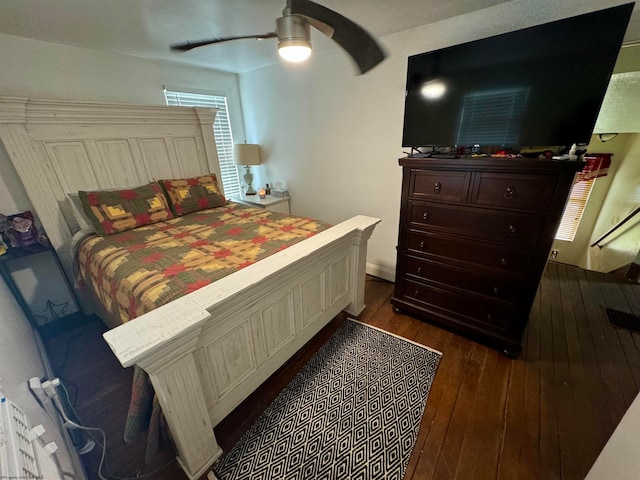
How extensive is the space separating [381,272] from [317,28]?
220 cm

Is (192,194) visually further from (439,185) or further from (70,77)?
(439,185)

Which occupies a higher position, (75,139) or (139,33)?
(139,33)

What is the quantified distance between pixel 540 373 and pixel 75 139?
12.4ft

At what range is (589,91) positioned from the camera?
1.31m

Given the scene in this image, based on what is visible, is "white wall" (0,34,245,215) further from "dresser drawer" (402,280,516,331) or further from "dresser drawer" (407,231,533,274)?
"dresser drawer" (402,280,516,331)

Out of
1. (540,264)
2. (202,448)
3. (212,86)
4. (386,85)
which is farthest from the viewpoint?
(212,86)

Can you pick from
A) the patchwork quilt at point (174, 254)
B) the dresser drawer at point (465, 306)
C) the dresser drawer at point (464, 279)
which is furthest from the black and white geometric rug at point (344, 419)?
the patchwork quilt at point (174, 254)

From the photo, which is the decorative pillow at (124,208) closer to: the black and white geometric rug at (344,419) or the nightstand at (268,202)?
the nightstand at (268,202)

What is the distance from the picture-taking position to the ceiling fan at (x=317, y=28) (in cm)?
101

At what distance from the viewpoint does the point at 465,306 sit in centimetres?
187

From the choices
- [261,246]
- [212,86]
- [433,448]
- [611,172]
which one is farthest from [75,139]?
[611,172]

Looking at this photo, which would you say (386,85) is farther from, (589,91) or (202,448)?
(202,448)

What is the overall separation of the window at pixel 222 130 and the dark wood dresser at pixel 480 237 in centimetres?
237

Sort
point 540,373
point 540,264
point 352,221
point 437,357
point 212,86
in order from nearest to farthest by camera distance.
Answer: point 540,264 → point 540,373 → point 437,357 → point 352,221 → point 212,86
